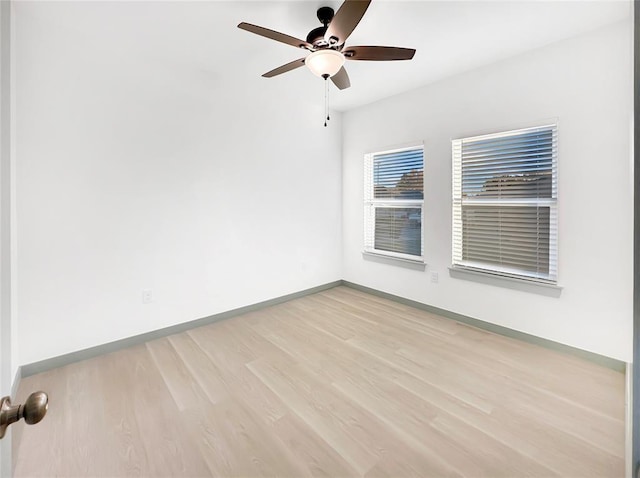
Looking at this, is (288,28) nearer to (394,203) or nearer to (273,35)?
(273,35)

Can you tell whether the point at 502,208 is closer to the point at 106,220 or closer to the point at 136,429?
the point at 136,429

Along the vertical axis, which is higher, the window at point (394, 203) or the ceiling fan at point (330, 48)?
the ceiling fan at point (330, 48)

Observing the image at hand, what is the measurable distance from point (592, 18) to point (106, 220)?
13.4 feet

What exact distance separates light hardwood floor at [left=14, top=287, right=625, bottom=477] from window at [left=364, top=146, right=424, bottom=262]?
126 cm

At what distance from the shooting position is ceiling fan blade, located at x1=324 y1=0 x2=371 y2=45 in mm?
1592

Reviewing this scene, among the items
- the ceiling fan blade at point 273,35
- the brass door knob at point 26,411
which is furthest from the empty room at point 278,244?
the brass door knob at point 26,411

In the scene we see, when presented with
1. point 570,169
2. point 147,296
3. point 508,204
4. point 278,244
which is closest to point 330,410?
point 147,296

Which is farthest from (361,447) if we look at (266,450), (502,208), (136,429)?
(502,208)

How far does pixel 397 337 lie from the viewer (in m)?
3.00

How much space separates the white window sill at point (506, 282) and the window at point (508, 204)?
4cm

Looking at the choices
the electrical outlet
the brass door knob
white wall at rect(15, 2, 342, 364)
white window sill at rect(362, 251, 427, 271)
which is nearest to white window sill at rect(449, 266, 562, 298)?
white window sill at rect(362, 251, 427, 271)

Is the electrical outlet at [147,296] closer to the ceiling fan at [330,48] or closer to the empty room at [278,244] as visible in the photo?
the empty room at [278,244]

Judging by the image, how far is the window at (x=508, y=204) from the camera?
2717 mm

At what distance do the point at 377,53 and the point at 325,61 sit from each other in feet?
1.17
